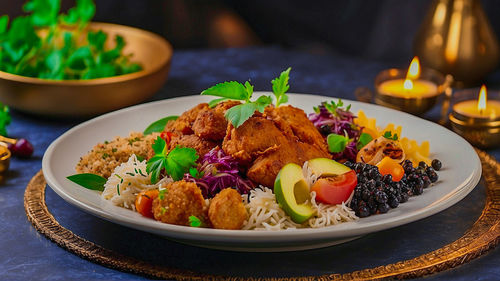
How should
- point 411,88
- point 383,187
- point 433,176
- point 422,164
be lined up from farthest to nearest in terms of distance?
point 411,88, point 422,164, point 433,176, point 383,187

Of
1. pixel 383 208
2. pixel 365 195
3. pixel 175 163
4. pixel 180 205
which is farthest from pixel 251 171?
pixel 383 208

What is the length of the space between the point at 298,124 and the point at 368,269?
1.14 metres

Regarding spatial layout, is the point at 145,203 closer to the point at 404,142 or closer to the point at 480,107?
the point at 404,142

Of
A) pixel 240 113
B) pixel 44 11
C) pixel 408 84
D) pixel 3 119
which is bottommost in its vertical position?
pixel 3 119

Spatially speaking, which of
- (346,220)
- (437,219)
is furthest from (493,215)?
(346,220)

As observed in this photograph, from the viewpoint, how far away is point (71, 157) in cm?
427

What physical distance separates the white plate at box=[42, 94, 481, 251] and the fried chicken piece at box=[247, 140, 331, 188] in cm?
44

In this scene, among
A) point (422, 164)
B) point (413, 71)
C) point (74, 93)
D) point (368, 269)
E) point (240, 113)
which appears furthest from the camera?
point (413, 71)

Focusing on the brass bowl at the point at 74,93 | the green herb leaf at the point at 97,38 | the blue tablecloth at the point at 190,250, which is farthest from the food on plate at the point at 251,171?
the green herb leaf at the point at 97,38

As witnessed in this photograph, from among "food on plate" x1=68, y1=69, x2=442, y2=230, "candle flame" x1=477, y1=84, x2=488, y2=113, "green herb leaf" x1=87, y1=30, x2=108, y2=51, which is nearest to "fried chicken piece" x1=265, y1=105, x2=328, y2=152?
"food on plate" x1=68, y1=69, x2=442, y2=230

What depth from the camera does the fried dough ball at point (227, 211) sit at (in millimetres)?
3295

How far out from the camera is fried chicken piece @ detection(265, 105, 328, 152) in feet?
13.4

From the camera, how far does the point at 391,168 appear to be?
3.94 m

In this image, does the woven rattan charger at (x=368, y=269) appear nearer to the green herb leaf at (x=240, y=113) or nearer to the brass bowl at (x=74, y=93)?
the green herb leaf at (x=240, y=113)
